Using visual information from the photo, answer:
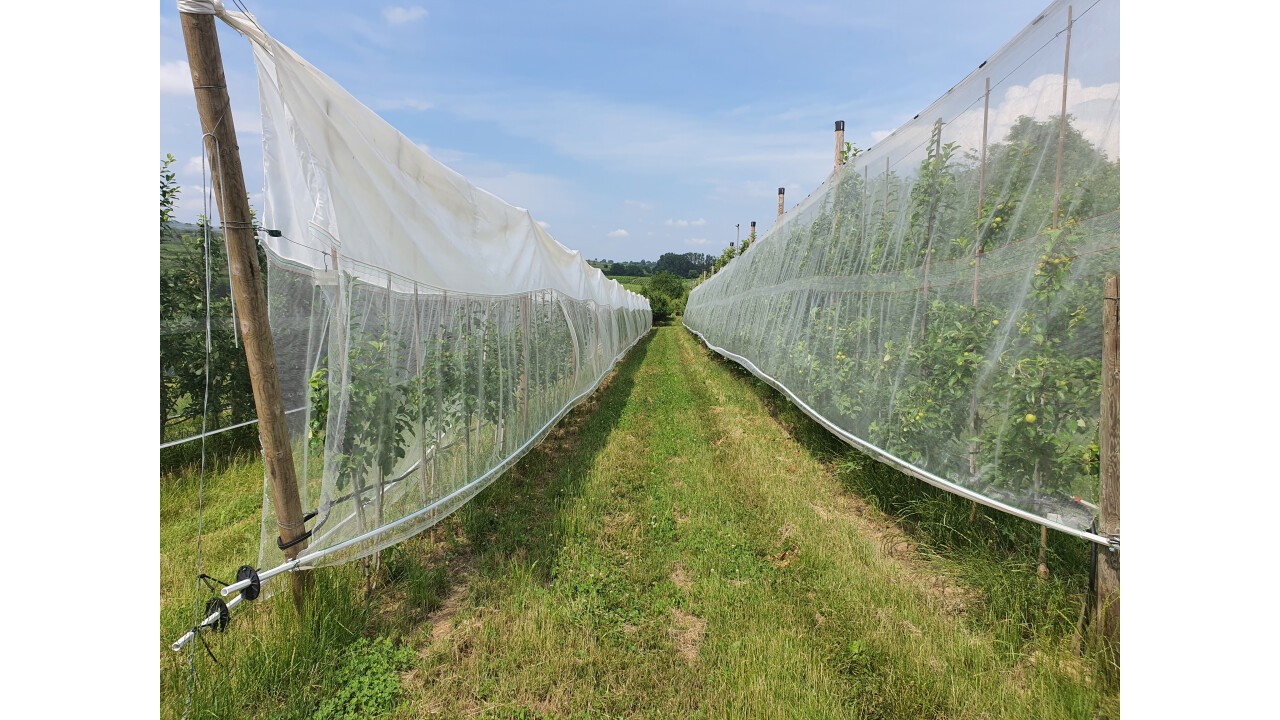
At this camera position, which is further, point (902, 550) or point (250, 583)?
point (902, 550)

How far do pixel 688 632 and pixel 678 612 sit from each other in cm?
18

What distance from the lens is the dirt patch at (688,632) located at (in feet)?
7.92

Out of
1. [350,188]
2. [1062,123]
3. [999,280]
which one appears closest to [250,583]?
[350,188]

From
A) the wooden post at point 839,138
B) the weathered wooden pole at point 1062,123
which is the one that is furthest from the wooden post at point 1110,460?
the wooden post at point 839,138

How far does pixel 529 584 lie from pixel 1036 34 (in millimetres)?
4110

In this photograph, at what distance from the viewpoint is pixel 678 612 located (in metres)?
2.74

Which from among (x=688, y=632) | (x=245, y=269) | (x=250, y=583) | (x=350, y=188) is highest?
(x=350, y=188)

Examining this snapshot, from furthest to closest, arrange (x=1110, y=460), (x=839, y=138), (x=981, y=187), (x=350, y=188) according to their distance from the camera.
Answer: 1. (x=839, y=138)
2. (x=981, y=187)
3. (x=350, y=188)
4. (x=1110, y=460)

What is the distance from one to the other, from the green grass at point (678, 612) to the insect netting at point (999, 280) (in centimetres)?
50

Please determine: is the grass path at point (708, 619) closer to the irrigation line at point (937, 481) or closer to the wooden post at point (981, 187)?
the irrigation line at point (937, 481)

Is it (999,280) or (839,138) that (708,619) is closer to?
(999,280)

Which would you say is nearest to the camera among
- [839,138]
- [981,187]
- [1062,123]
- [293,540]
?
[293,540]

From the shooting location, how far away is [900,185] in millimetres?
4105

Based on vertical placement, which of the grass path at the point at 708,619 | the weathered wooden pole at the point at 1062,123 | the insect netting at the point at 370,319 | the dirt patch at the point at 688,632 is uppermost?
the weathered wooden pole at the point at 1062,123
